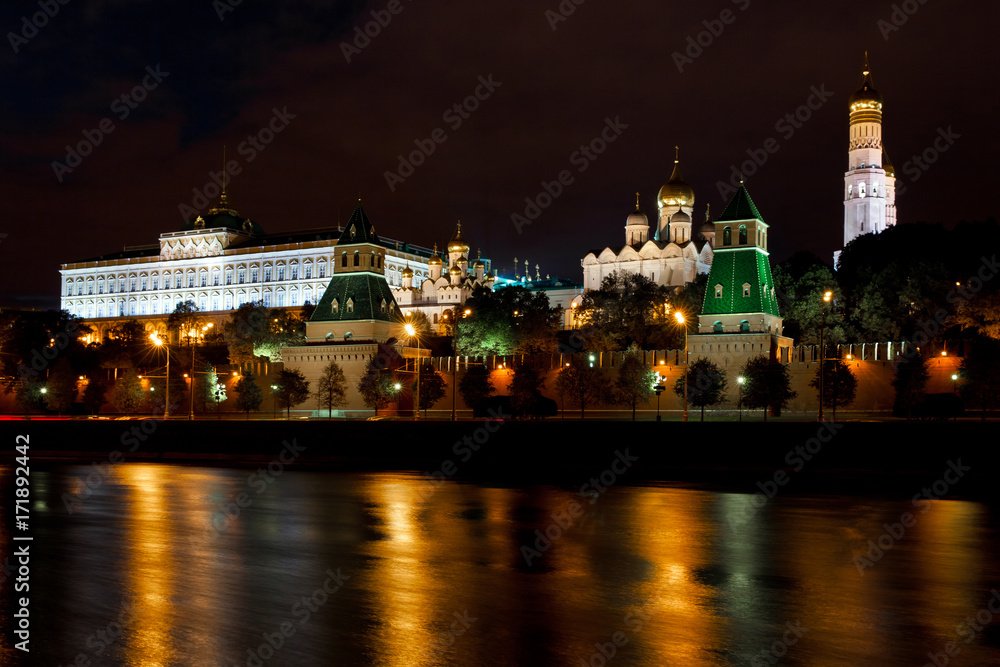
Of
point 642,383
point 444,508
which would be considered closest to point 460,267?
point 642,383

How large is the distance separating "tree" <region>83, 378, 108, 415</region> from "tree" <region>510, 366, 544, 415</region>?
91.7 ft

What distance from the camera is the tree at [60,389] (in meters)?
65.3

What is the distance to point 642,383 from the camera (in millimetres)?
52750

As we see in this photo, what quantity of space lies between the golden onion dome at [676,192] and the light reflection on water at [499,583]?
70552 mm

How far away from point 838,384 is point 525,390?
15.8 metres

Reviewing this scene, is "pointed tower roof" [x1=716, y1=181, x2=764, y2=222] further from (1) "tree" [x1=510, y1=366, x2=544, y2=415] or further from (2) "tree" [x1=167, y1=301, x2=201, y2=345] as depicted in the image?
(2) "tree" [x1=167, y1=301, x2=201, y2=345]

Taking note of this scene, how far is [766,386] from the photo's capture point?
48344mm

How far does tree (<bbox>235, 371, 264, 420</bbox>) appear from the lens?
207 feet

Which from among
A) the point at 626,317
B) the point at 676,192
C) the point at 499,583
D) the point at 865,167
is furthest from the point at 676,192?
the point at 499,583

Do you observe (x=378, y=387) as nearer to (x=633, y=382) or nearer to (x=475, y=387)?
(x=475, y=387)

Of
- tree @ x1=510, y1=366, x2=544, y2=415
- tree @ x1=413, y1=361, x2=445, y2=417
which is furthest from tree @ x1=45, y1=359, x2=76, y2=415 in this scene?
tree @ x1=510, y1=366, x2=544, y2=415

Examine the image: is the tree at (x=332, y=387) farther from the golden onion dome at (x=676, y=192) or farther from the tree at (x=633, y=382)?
the golden onion dome at (x=676, y=192)

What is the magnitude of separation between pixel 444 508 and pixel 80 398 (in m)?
53.7

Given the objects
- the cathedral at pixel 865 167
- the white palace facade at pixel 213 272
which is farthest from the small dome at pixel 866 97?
the white palace facade at pixel 213 272
